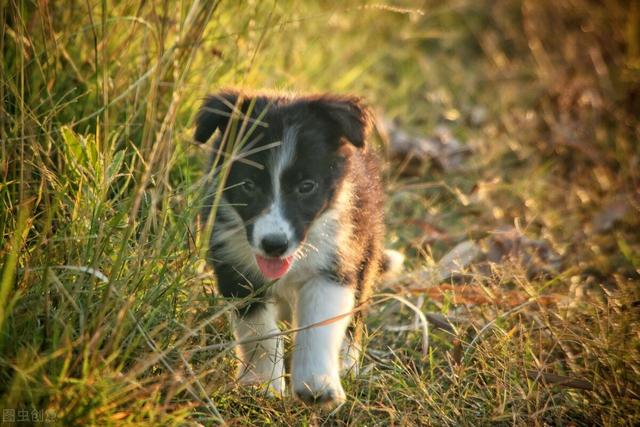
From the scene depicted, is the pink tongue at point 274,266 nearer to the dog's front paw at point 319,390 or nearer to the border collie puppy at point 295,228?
the border collie puppy at point 295,228

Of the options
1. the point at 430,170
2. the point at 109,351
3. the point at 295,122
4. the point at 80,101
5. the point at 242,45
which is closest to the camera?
the point at 109,351

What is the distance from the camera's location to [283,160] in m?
3.04

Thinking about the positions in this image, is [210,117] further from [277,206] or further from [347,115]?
[347,115]

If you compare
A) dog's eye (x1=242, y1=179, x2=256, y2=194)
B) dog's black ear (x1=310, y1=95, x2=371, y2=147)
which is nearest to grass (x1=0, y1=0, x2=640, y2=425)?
dog's eye (x1=242, y1=179, x2=256, y2=194)

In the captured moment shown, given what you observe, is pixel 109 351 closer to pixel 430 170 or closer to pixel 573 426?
pixel 573 426

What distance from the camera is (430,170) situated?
538 centimetres

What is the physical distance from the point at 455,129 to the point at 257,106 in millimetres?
3243

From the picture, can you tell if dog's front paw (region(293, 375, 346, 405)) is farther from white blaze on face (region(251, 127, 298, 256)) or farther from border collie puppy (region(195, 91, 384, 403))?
white blaze on face (region(251, 127, 298, 256))

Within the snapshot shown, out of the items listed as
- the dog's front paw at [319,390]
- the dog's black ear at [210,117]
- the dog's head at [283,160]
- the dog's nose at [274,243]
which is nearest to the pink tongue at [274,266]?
the dog's head at [283,160]

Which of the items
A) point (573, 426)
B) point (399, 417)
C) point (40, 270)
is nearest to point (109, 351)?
point (40, 270)

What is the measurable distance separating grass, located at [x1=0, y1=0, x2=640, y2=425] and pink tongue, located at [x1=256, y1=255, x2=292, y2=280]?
0.25 m

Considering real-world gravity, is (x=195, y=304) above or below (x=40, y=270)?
below

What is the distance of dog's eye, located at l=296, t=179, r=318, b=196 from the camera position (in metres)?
3.08

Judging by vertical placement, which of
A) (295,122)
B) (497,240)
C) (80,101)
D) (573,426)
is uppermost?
(295,122)
